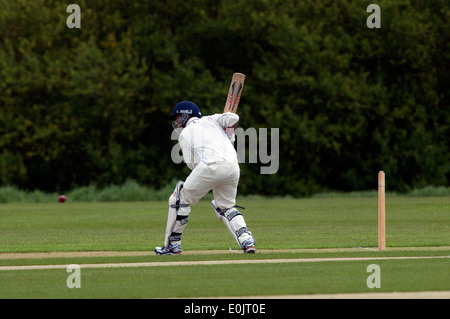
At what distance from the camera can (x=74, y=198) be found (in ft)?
118

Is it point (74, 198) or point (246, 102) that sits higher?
point (246, 102)

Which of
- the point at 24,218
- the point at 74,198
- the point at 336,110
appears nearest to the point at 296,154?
the point at 336,110

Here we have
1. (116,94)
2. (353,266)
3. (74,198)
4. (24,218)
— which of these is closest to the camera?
(353,266)

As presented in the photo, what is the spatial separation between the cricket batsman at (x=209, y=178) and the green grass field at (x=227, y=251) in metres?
0.41

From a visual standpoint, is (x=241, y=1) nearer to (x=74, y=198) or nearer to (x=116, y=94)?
(x=116, y=94)

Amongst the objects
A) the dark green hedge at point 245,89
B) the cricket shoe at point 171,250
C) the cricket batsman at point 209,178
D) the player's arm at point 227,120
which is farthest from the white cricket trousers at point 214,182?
the dark green hedge at point 245,89

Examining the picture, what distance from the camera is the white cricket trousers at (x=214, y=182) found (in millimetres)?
12906

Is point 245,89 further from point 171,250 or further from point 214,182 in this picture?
point 214,182

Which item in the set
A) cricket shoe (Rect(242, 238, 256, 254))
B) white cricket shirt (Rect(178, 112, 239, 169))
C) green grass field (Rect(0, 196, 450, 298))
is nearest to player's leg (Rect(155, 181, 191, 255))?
green grass field (Rect(0, 196, 450, 298))

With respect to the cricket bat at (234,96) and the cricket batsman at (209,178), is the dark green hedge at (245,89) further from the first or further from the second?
the cricket batsman at (209,178)

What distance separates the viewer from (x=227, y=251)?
1419 cm

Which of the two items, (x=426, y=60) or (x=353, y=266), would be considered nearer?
(x=353, y=266)

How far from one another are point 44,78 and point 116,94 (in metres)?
3.10

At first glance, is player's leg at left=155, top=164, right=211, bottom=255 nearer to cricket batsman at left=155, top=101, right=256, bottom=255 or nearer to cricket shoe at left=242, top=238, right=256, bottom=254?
cricket batsman at left=155, top=101, right=256, bottom=255
